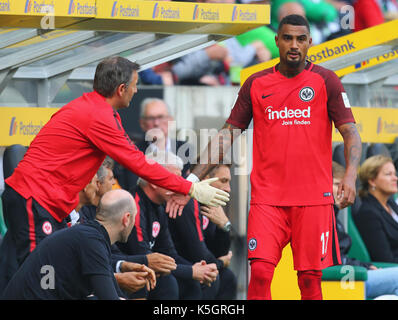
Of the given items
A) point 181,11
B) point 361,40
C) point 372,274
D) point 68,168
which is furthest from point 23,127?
point 372,274

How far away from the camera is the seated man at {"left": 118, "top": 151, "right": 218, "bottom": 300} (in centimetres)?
670

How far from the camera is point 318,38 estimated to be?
11055mm

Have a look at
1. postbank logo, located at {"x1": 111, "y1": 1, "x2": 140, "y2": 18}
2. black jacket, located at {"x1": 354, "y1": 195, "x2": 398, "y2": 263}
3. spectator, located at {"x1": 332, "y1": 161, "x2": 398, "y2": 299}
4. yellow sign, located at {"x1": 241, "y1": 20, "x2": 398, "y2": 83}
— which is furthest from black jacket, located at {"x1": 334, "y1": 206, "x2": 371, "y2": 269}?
postbank logo, located at {"x1": 111, "y1": 1, "x2": 140, "y2": 18}

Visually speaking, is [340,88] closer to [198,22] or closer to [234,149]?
[198,22]

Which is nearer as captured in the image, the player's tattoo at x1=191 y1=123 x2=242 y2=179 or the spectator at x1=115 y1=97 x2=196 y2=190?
the player's tattoo at x1=191 y1=123 x2=242 y2=179

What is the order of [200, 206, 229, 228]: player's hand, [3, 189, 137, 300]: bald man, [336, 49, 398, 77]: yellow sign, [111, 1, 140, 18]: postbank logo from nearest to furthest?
[3, 189, 137, 300]: bald man → [111, 1, 140, 18]: postbank logo → [200, 206, 229, 228]: player's hand → [336, 49, 398, 77]: yellow sign

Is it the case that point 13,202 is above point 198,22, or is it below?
below

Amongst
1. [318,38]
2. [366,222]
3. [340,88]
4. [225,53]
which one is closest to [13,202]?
[340,88]

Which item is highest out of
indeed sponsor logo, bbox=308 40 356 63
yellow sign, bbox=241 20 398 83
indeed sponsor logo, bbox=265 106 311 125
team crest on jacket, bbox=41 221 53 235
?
yellow sign, bbox=241 20 398 83

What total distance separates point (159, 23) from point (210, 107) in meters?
3.07

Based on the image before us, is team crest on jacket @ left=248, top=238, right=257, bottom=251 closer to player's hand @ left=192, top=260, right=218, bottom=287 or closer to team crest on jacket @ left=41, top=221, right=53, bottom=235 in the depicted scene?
team crest on jacket @ left=41, top=221, right=53, bottom=235

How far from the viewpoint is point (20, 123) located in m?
6.90

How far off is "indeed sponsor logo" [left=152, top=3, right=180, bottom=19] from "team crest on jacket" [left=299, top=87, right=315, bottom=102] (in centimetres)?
151
